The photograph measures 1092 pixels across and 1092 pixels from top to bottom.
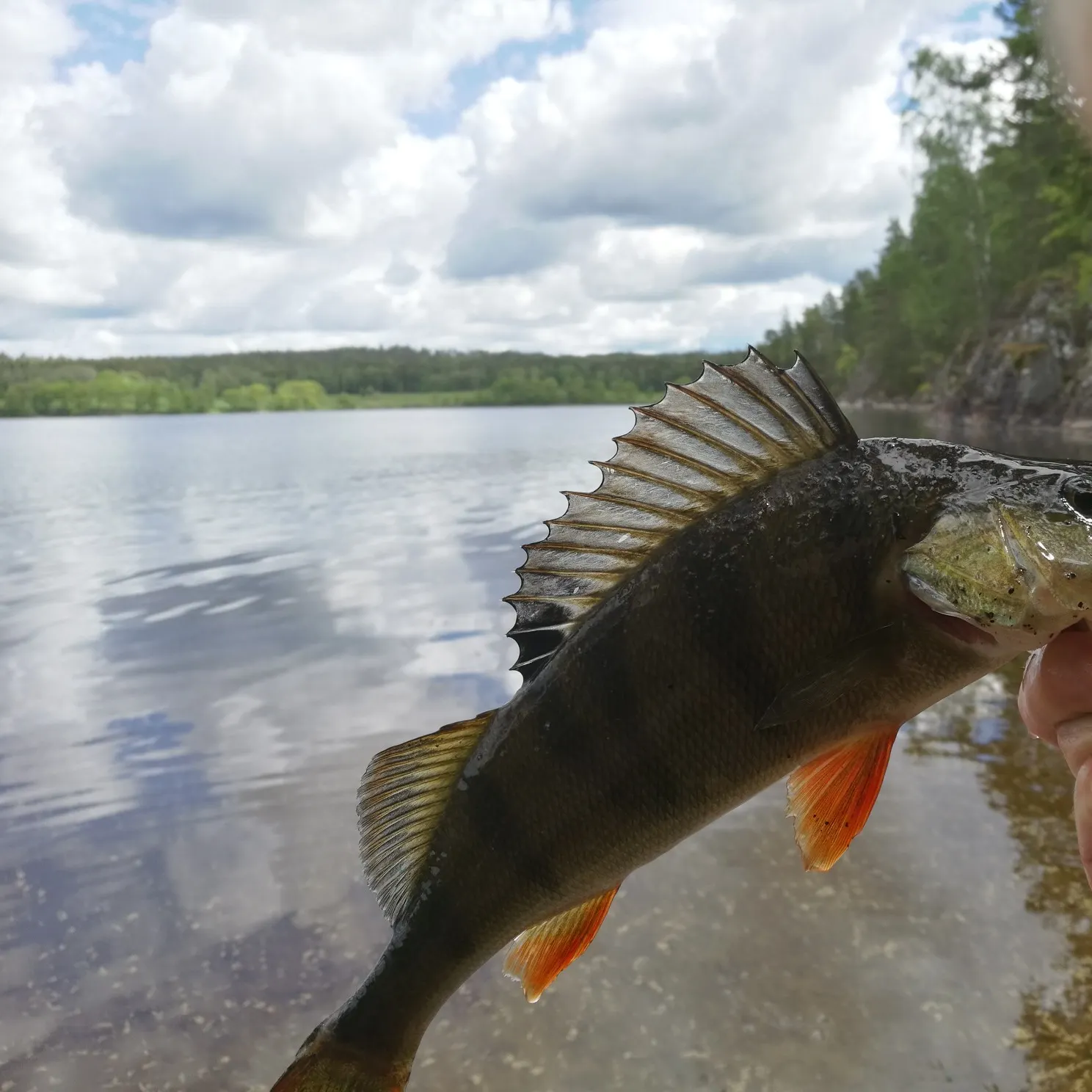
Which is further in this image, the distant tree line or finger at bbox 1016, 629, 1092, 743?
the distant tree line

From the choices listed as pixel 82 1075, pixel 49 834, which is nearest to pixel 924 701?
pixel 82 1075

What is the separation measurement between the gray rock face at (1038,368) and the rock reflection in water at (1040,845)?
2682cm

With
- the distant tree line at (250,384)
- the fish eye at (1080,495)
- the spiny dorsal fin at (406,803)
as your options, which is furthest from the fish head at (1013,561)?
the distant tree line at (250,384)

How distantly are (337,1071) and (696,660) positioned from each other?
3.53ft

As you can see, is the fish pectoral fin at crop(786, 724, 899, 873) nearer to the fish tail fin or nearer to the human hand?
the human hand

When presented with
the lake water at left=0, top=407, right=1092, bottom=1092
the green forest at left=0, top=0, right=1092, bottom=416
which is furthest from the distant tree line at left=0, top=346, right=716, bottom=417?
the lake water at left=0, top=407, right=1092, bottom=1092

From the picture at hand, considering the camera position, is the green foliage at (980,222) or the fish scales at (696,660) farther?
the green foliage at (980,222)

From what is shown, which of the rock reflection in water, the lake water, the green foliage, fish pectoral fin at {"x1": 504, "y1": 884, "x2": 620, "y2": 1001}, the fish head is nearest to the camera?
the fish head

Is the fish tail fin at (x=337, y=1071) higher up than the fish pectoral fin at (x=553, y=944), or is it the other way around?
the fish pectoral fin at (x=553, y=944)

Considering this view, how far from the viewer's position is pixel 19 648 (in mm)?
10180

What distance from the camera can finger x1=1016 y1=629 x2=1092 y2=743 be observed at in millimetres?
1718

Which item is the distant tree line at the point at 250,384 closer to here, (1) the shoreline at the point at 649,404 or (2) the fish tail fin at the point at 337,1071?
(1) the shoreline at the point at 649,404

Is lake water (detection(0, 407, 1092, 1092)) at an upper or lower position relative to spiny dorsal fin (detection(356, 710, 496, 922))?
lower

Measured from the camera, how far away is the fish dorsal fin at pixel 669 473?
1786 mm
